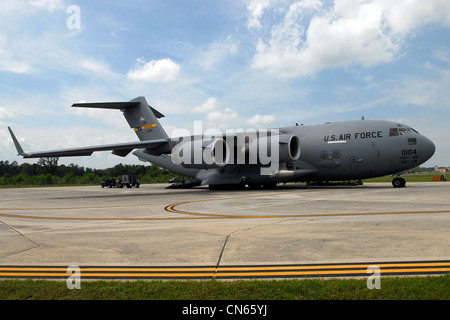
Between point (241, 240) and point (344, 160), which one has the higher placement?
point (344, 160)

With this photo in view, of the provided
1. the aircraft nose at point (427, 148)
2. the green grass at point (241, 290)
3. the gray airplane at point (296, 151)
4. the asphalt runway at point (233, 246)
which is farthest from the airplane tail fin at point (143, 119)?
the green grass at point (241, 290)

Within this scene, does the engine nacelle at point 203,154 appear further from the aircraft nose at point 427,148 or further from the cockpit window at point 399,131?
the aircraft nose at point 427,148

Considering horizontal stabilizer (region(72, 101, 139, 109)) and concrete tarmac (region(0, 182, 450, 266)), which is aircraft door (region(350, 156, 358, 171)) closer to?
concrete tarmac (region(0, 182, 450, 266))

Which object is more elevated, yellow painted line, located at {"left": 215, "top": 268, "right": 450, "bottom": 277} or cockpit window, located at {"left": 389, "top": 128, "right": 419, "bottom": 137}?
cockpit window, located at {"left": 389, "top": 128, "right": 419, "bottom": 137}

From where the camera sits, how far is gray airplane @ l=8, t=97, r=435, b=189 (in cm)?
2028

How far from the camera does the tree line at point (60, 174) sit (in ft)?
214

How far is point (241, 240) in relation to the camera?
5863 millimetres

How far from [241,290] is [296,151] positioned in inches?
738

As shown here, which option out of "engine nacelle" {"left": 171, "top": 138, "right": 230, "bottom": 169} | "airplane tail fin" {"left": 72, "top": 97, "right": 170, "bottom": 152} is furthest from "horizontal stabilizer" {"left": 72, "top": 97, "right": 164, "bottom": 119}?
"engine nacelle" {"left": 171, "top": 138, "right": 230, "bottom": 169}

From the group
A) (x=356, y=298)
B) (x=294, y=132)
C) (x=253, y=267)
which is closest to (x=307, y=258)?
(x=253, y=267)

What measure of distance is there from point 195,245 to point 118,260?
1.29 m

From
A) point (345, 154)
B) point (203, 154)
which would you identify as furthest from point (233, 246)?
point (345, 154)

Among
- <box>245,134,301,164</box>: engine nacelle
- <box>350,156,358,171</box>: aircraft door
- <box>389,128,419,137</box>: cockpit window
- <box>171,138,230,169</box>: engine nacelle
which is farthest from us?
<box>350,156,358,171</box>: aircraft door
